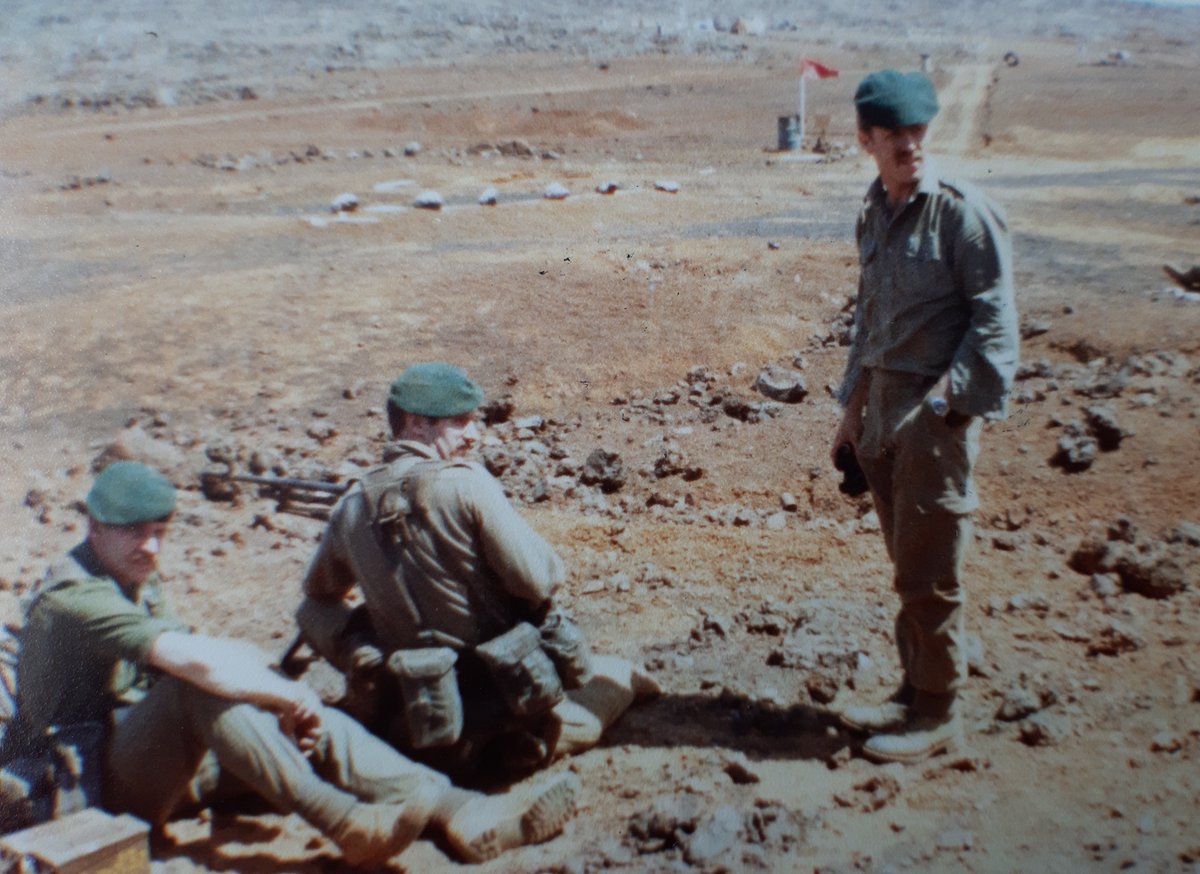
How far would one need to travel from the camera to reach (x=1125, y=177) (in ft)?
45.8

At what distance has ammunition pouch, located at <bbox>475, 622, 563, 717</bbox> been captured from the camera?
3.05 m

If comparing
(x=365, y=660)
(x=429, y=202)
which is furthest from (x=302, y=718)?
(x=429, y=202)

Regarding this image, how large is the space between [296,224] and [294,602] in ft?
26.1

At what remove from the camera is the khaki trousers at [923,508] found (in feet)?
10.2

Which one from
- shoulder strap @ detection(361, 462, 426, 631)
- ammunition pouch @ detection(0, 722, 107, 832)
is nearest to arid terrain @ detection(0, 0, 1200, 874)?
ammunition pouch @ detection(0, 722, 107, 832)

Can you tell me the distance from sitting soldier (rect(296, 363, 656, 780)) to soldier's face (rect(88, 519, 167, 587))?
21.3 inches

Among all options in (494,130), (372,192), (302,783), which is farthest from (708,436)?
(494,130)

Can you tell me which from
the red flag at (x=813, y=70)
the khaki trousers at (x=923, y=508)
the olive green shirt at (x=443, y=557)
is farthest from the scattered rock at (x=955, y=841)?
the red flag at (x=813, y=70)

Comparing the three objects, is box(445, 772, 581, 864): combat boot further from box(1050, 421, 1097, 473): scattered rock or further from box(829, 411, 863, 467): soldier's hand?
box(1050, 421, 1097, 473): scattered rock

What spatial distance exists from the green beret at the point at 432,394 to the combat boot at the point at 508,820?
119cm

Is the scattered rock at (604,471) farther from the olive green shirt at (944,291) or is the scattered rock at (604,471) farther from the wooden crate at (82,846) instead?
the wooden crate at (82,846)

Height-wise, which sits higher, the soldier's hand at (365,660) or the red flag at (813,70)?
the red flag at (813,70)

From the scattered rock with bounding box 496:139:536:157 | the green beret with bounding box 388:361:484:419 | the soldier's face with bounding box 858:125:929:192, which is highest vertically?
the soldier's face with bounding box 858:125:929:192

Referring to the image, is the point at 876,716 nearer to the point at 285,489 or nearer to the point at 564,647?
Answer: the point at 564,647
